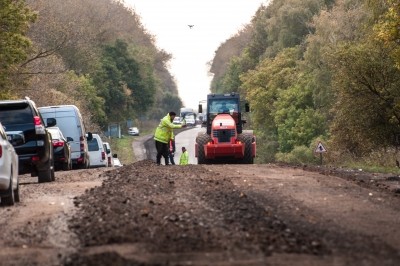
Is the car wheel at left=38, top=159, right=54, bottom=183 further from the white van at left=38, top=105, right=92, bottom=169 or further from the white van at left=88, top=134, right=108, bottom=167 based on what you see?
the white van at left=88, top=134, right=108, bottom=167

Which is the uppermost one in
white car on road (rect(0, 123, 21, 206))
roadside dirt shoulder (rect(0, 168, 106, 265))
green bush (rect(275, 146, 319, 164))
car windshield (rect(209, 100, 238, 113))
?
car windshield (rect(209, 100, 238, 113))

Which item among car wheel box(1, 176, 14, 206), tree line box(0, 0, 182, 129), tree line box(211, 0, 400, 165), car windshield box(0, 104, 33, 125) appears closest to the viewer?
car wheel box(1, 176, 14, 206)

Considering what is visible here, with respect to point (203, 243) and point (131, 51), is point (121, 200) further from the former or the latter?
point (131, 51)

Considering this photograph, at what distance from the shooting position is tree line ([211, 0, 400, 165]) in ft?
155

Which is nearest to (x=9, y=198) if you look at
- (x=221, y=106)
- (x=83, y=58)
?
(x=221, y=106)

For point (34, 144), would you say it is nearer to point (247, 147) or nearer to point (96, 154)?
point (247, 147)

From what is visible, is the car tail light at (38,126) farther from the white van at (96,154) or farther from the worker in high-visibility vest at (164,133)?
the white van at (96,154)

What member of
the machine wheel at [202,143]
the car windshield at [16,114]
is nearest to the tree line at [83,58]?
the machine wheel at [202,143]

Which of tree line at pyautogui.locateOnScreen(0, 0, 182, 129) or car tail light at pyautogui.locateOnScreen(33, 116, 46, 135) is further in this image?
tree line at pyautogui.locateOnScreen(0, 0, 182, 129)

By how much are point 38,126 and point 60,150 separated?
23.9 ft

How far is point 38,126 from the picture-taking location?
25203 millimetres

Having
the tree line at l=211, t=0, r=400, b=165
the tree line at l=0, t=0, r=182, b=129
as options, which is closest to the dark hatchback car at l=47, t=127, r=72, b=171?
the tree line at l=211, t=0, r=400, b=165

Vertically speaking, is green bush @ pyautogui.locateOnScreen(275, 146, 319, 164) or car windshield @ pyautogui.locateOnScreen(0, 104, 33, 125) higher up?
car windshield @ pyautogui.locateOnScreen(0, 104, 33, 125)

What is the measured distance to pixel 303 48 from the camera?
9156 cm
